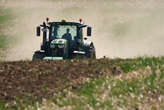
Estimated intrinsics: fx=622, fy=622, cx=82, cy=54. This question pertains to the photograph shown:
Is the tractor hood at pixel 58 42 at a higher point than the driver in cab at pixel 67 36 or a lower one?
lower

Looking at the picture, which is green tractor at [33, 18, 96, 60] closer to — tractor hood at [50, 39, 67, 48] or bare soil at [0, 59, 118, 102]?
tractor hood at [50, 39, 67, 48]

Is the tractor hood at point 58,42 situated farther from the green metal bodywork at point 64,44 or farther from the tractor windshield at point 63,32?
the tractor windshield at point 63,32

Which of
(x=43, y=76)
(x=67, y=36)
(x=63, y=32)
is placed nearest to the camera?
(x=43, y=76)

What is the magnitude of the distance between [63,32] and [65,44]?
204cm

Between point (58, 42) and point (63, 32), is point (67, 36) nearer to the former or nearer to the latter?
point (63, 32)

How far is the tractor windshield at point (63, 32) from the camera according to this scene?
27.6m

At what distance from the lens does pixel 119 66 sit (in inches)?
600

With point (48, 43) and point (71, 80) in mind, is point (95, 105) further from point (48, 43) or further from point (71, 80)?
point (48, 43)

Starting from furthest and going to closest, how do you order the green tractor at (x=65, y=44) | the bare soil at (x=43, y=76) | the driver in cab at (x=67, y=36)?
→ 1. the driver in cab at (x=67, y=36)
2. the green tractor at (x=65, y=44)
3. the bare soil at (x=43, y=76)

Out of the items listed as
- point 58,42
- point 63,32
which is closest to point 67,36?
point 63,32

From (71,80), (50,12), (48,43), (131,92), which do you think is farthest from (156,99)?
(50,12)

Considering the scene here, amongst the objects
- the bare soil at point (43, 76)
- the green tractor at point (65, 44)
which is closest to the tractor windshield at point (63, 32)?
the green tractor at point (65, 44)

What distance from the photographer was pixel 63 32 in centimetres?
2792

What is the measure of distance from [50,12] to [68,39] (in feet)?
150
